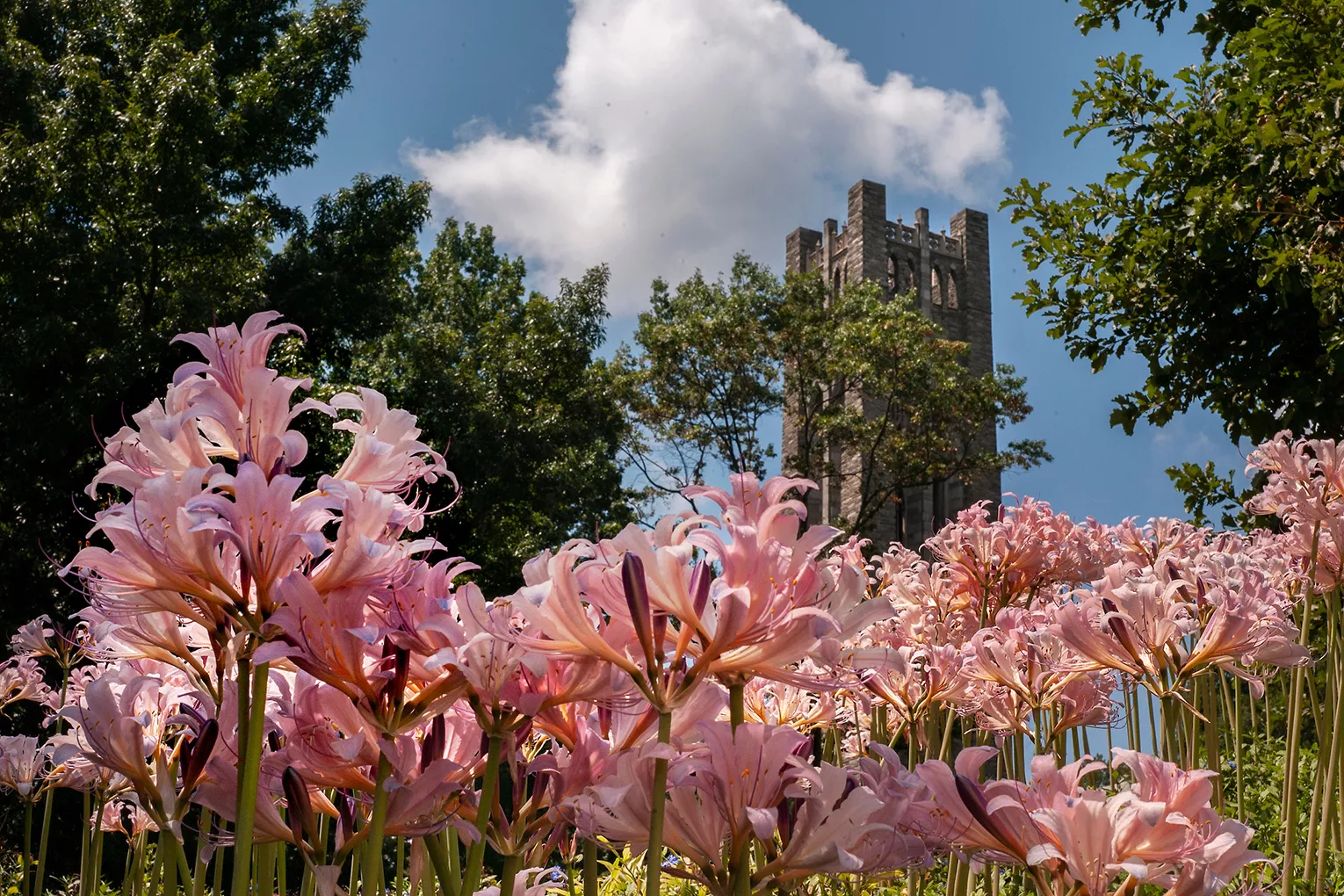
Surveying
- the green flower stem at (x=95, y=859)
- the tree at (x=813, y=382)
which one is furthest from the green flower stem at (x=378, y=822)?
the tree at (x=813, y=382)

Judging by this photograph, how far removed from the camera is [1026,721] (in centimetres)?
247

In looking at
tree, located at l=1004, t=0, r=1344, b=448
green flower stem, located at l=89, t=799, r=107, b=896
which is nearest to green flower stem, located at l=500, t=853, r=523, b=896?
green flower stem, located at l=89, t=799, r=107, b=896

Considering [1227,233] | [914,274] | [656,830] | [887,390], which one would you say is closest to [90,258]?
[1227,233]

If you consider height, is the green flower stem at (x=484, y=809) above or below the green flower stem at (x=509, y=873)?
above

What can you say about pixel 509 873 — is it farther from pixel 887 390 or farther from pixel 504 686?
Result: pixel 887 390

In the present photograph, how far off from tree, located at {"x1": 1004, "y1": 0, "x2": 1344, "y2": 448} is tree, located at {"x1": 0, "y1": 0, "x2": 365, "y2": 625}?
31.8ft

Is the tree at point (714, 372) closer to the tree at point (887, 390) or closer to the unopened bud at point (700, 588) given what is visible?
the tree at point (887, 390)

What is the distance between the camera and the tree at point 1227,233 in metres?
6.29

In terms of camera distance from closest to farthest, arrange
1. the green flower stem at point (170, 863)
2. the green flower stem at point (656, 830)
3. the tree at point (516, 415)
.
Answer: the green flower stem at point (656, 830) → the green flower stem at point (170, 863) → the tree at point (516, 415)

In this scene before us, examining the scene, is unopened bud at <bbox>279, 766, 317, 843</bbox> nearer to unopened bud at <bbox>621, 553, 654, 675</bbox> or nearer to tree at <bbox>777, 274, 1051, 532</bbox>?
unopened bud at <bbox>621, 553, 654, 675</bbox>

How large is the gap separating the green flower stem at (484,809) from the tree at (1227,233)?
636 centimetres

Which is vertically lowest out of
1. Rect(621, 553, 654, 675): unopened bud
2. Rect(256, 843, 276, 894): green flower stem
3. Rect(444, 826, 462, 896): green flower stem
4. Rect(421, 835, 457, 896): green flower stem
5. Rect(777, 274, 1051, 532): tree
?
Rect(444, 826, 462, 896): green flower stem

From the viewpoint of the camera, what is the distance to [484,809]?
924 millimetres

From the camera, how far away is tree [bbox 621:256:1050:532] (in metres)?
23.3
